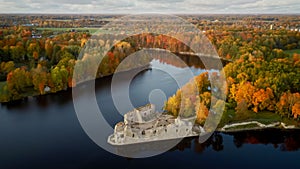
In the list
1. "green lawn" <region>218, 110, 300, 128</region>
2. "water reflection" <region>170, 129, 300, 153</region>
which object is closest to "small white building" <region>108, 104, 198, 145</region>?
"water reflection" <region>170, 129, 300, 153</region>

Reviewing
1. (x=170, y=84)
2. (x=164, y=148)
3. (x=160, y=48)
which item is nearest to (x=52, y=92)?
(x=170, y=84)

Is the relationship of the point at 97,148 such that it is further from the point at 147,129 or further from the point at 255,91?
the point at 255,91

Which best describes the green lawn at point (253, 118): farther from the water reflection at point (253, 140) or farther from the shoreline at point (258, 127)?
the water reflection at point (253, 140)

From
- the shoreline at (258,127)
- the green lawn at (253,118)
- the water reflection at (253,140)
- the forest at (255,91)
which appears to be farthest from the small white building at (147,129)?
the green lawn at (253,118)

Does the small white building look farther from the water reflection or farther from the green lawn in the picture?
the green lawn

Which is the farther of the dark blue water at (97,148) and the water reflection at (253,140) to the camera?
the water reflection at (253,140)

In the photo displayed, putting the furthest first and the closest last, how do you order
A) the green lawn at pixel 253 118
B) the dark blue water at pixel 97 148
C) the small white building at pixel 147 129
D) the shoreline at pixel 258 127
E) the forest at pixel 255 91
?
the forest at pixel 255 91
the green lawn at pixel 253 118
the shoreline at pixel 258 127
the small white building at pixel 147 129
the dark blue water at pixel 97 148

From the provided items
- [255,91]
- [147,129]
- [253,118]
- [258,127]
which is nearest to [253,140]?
[258,127]

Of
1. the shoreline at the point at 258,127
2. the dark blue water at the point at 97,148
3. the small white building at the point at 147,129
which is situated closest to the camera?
the dark blue water at the point at 97,148

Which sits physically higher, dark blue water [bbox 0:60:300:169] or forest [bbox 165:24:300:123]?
forest [bbox 165:24:300:123]

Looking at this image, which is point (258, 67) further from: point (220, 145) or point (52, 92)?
point (52, 92)
